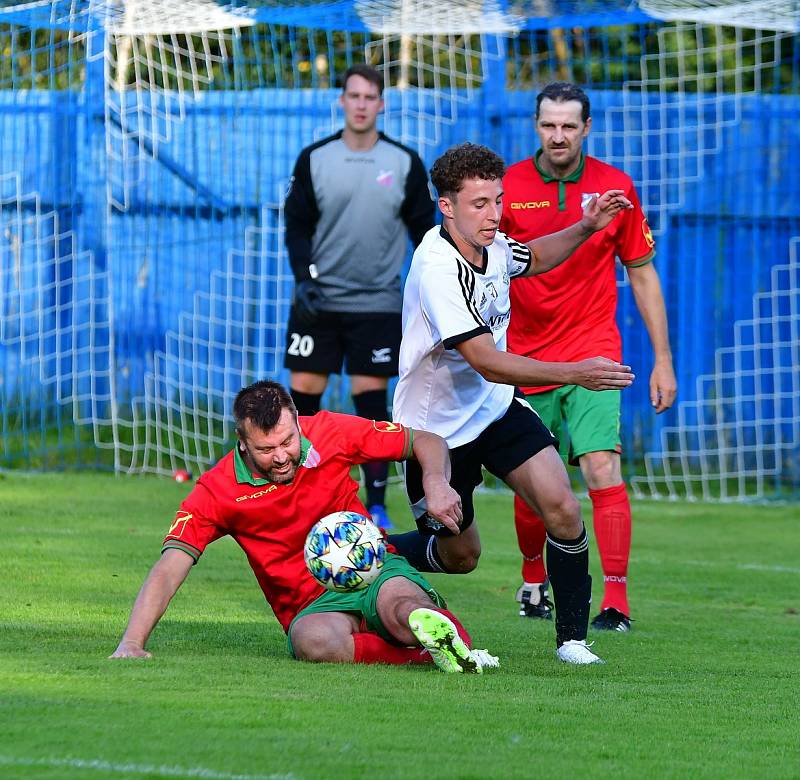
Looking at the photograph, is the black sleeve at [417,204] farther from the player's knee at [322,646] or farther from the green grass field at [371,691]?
the player's knee at [322,646]

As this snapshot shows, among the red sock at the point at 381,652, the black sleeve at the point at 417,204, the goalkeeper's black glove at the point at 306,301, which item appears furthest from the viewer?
the black sleeve at the point at 417,204

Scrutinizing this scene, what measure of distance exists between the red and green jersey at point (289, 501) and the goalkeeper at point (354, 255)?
390 centimetres

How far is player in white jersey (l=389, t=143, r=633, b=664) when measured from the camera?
5.75 meters

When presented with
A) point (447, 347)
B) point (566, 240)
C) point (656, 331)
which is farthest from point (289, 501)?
point (656, 331)

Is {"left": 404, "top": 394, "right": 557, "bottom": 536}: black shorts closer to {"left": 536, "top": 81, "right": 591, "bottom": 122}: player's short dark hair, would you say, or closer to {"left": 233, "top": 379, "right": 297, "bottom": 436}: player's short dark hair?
{"left": 233, "top": 379, "right": 297, "bottom": 436}: player's short dark hair

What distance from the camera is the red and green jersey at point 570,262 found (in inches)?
288

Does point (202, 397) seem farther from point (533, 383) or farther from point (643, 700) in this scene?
point (643, 700)

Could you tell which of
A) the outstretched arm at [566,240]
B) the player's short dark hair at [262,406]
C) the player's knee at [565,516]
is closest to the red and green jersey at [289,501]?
→ the player's short dark hair at [262,406]

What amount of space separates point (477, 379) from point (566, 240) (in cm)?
79

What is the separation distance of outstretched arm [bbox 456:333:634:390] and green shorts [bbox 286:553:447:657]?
0.77 m

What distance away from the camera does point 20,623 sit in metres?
6.12

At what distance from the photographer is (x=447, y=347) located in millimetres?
5812

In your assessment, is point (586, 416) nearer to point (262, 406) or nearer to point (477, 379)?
point (477, 379)

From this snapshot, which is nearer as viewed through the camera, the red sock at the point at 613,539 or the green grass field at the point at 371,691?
the green grass field at the point at 371,691
